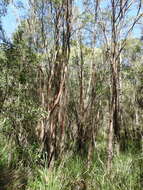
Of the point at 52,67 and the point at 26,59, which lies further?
the point at 52,67

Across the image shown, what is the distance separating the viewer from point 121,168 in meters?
6.69

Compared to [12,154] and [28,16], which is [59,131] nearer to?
[12,154]

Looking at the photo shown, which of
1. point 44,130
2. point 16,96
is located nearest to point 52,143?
point 44,130

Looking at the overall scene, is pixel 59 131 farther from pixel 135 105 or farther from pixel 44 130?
pixel 135 105

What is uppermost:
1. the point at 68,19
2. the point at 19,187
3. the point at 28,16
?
the point at 28,16

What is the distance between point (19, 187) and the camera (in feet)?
20.7

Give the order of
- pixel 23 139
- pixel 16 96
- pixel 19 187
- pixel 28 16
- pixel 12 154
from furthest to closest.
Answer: pixel 28 16 < pixel 23 139 < pixel 12 154 < pixel 16 96 < pixel 19 187

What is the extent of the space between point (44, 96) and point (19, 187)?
3.28 metres

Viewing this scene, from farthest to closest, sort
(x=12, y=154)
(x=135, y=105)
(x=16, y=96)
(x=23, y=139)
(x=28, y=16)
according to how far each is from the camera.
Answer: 1. (x=135, y=105)
2. (x=28, y=16)
3. (x=23, y=139)
4. (x=12, y=154)
5. (x=16, y=96)

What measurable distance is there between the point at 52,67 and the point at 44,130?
1.71 meters

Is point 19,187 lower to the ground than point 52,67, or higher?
lower

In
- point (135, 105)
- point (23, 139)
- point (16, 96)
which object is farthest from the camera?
point (135, 105)

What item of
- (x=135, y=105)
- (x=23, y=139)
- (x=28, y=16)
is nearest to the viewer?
(x=23, y=139)

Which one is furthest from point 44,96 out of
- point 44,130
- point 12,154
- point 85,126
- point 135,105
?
point 135,105
